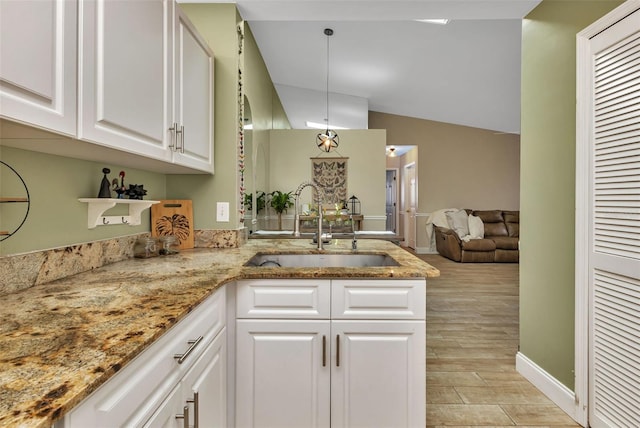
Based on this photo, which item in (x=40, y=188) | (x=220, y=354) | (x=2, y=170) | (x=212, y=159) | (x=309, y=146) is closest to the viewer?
(x=2, y=170)

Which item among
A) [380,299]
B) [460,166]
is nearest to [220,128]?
[380,299]

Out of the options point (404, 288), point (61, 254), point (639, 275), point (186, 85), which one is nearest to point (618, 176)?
point (639, 275)

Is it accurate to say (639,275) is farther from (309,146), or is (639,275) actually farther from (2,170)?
(309,146)

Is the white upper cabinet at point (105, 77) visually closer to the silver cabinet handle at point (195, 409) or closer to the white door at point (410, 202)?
the silver cabinet handle at point (195, 409)

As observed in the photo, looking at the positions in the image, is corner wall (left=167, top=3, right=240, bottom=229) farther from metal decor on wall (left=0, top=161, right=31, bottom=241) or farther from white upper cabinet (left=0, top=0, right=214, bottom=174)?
metal decor on wall (left=0, top=161, right=31, bottom=241)

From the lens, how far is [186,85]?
1688 millimetres

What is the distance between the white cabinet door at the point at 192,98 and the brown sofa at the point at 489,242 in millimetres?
5574

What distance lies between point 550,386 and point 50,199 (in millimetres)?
2675

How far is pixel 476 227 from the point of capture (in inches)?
261

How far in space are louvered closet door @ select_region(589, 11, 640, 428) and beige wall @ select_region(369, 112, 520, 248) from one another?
6.16 m

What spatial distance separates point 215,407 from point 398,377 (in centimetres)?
77

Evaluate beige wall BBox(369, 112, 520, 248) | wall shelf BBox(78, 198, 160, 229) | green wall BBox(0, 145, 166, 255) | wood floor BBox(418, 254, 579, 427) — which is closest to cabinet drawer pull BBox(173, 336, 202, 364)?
green wall BBox(0, 145, 166, 255)

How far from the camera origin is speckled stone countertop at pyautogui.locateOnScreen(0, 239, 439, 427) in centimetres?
54

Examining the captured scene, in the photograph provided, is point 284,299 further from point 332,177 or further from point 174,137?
point 332,177
